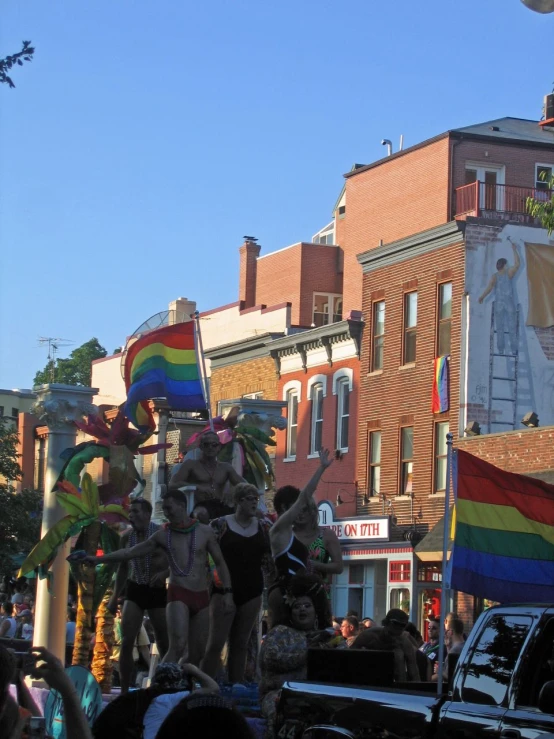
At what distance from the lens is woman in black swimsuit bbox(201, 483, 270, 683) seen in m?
11.0

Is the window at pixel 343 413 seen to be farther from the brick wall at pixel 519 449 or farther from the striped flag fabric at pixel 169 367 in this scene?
the striped flag fabric at pixel 169 367

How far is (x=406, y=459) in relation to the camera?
3750 cm

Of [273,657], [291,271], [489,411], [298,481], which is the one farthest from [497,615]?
[291,271]

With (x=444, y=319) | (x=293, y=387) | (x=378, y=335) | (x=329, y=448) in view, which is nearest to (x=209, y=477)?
(x=444, y=319)

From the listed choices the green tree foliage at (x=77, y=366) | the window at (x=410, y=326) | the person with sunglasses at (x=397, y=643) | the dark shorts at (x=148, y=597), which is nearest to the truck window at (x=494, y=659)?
the person with sunglasses at (x=397, y=643)

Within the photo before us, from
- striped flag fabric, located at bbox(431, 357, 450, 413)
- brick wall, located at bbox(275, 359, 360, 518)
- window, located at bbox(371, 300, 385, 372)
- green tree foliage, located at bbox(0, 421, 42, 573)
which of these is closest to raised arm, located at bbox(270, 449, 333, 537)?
striped flag fabric, located at bbox(431, 357, 450, 413)

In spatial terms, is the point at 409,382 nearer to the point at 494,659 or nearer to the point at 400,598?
the point at 400,598

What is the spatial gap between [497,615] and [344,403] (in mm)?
33909

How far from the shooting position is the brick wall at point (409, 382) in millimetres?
36000

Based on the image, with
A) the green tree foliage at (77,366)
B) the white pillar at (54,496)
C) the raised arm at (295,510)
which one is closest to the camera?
the raised arm at (295,510)

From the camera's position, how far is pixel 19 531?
127ft

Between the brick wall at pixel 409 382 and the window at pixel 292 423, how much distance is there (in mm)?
4068

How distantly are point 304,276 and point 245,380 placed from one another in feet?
19.0

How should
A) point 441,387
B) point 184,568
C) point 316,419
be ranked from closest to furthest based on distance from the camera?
point 184,568
point 441,387
point 316,419
